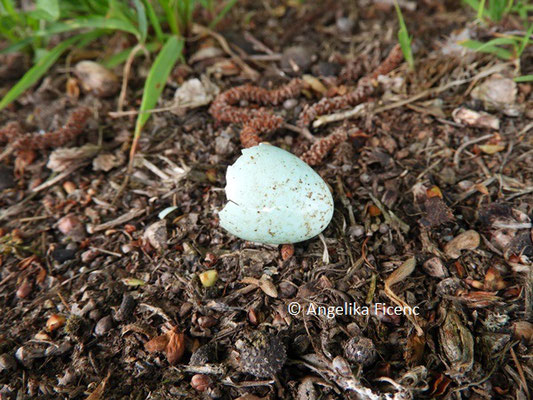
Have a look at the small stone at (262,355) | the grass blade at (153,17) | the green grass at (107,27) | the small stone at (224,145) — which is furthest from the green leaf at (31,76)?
the small stone at (262,355)

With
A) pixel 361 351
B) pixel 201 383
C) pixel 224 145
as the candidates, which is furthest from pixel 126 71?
pixel 361 351

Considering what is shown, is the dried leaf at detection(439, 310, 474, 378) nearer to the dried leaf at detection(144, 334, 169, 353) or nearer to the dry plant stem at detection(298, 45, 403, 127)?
the dried leaf at detection(144, 334, 169, 353)

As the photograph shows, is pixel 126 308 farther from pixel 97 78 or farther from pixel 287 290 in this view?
pixel 97 78

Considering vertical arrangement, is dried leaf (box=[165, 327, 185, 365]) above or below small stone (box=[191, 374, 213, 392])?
above

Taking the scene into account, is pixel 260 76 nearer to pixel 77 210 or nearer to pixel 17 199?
pixel 77 210

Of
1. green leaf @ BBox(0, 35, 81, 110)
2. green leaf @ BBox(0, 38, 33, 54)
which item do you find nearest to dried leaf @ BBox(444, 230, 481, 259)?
green leaf @ BBox(0, 35, 81, 110)
